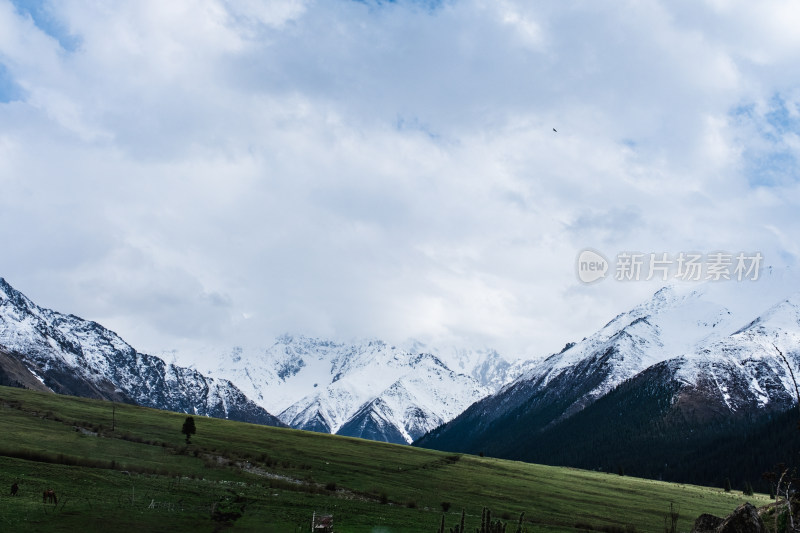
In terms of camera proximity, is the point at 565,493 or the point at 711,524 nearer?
the point at 711,524

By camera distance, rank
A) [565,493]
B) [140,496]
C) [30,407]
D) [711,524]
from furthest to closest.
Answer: [30,407] → [565,493] → [140,496] → [711,524]

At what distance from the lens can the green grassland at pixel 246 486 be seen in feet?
162

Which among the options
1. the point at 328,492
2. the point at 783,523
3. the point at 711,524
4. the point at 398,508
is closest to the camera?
the point at 783,523

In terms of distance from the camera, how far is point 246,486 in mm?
68188

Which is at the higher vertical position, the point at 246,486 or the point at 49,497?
the point at 246,486

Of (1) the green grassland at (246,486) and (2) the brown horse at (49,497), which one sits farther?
(1) the green grassland at (246,486)

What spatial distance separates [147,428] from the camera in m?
112

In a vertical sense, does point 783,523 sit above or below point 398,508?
above

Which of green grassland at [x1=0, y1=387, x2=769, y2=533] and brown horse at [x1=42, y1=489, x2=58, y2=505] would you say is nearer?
brown horse at [x1=42, y1=489, x2=58, y2=505]

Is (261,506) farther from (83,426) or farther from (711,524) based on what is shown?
(83,426)

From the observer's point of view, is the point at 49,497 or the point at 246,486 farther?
the point at 246,486

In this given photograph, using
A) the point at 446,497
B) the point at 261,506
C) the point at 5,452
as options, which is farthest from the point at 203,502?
the point at 446,497

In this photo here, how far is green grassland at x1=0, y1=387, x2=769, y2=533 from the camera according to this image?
162 feet

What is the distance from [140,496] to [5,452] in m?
23.5
